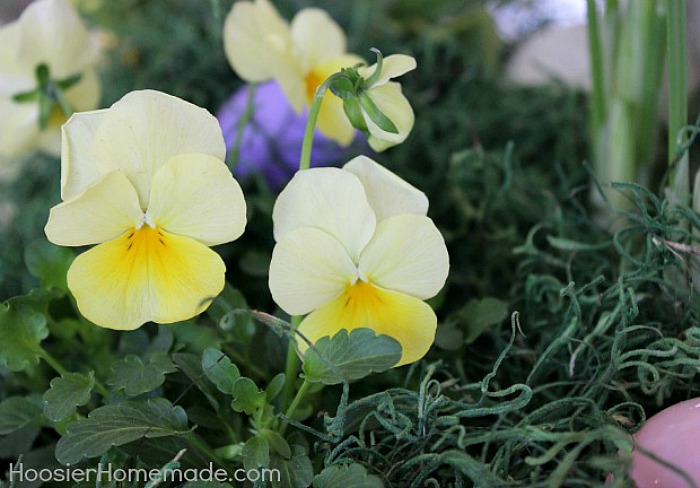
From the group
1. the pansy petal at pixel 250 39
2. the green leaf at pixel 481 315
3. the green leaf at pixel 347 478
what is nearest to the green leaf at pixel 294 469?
the green leaf at pixel 347 478

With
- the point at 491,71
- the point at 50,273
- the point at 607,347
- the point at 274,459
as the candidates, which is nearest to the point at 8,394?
the point at 50,273

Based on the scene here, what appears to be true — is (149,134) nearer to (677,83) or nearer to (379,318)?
(379,318)

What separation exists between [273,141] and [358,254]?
11.2 inches

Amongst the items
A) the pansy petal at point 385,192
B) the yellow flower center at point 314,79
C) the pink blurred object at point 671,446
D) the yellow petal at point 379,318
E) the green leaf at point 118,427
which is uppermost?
the yellow flower center at point 314,79

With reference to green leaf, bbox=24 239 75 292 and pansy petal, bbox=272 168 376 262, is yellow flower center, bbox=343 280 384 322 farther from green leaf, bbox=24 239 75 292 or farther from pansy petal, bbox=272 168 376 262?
green leaf, bbox=24 239 75 292

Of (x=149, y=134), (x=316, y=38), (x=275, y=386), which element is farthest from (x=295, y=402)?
(x=316, y=38)

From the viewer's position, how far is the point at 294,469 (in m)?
0.29

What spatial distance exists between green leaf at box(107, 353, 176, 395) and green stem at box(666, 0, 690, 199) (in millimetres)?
282

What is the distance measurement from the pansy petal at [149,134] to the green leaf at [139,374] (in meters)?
0.07

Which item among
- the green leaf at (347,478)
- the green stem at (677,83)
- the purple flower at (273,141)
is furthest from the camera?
the purple flower at (273,141)

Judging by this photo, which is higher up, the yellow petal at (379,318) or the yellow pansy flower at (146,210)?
the yellow pansy flower at (146,210)

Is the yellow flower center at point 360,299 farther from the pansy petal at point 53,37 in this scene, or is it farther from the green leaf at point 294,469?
the pansy petal at point 53,37

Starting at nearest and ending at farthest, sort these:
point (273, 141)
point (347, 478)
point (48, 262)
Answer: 1. point (347, 478)
2. point (48, 262)
3. point (273, 141)

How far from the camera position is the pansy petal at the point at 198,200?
0.29 m
